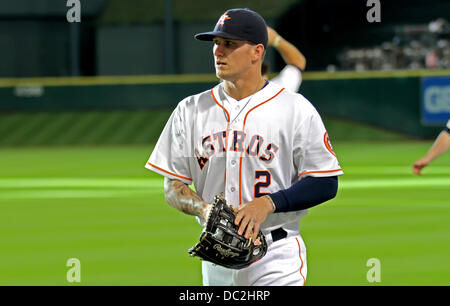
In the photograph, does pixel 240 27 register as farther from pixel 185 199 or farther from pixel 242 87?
pixel 185 199

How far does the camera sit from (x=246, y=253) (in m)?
3.91

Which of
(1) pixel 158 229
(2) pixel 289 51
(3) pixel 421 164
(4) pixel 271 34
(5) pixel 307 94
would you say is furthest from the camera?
(5) pixel 307 94

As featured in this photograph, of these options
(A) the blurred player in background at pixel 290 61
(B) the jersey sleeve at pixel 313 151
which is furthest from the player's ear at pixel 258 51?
(A) the blurred player in background at pixel 290 61

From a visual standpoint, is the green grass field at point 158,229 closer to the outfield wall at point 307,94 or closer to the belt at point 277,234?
the belt at point 277,234

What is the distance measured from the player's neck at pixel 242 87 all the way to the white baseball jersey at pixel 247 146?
29 millimetres

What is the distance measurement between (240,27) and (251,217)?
2.82 feet

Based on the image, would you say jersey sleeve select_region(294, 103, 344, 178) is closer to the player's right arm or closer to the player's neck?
the player's neck

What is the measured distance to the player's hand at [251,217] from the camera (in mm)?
3824

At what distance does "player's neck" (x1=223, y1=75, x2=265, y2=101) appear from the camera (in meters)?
4.15

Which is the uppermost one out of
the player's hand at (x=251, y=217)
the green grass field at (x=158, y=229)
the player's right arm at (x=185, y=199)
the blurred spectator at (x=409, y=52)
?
the blurred spectator at (x=409, y=52)

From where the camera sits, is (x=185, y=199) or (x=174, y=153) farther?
(x=174, y=153)

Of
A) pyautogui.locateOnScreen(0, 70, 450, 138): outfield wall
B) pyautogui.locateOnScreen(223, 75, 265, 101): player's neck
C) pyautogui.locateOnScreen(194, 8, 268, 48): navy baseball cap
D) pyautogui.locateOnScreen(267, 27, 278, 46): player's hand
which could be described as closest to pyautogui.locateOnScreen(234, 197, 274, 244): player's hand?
pyautogui.locateOnScreen(223, 75, 265, 101): player's neck

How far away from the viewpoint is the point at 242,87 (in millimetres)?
4156

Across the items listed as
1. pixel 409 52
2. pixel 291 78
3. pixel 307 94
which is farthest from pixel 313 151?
pixel 409 52
